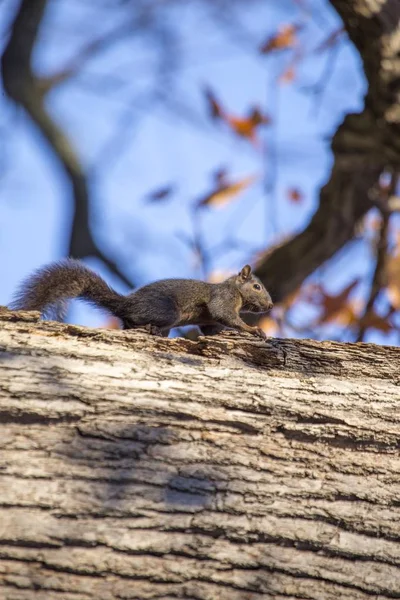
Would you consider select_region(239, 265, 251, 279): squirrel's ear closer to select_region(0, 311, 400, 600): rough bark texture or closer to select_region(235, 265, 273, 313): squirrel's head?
select_region(235, 265, 273, 313): squirrel's head

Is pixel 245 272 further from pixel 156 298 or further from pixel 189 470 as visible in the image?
pixel 189 470

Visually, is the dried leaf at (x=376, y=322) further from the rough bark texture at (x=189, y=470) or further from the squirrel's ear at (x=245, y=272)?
the rough bark texture at (x=189, y=470)

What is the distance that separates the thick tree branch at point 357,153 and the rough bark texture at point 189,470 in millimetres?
2396

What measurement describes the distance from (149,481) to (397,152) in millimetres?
3157

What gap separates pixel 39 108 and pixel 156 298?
3.41m

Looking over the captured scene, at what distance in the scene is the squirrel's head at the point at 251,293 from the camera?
199 inches

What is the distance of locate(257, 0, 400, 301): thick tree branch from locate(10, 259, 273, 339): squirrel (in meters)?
0.59

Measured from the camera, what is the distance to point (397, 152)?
481cm

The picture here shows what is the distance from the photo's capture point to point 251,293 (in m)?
5.09

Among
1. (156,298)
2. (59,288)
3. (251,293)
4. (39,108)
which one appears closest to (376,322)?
(251,293)

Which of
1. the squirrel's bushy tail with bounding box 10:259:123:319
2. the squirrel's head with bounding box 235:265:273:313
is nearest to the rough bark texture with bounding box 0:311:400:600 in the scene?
the squirrel's bushy tail with bounding box 10:259:123:319

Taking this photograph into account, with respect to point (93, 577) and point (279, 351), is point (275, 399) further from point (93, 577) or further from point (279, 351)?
point (93, 577)

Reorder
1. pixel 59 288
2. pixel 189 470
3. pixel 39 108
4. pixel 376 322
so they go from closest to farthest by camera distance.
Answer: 1. pixel 189 470
2. pixel 59 288
3. pixel 376 322
4. pixel 39 108

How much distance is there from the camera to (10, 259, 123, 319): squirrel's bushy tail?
3.85 metres
